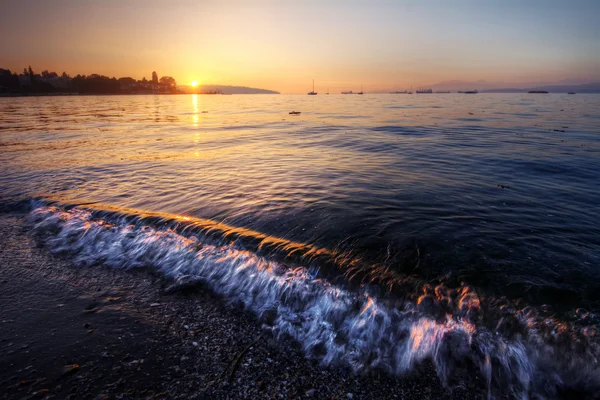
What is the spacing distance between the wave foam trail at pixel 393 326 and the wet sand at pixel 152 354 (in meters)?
0.24

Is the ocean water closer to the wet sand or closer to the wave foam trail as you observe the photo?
the wave foam trail

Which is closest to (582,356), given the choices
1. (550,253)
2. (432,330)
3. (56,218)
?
(432,330)

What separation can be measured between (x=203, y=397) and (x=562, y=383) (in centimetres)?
461

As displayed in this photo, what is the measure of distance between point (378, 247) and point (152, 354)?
189 inches

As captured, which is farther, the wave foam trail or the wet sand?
the wave foam trail

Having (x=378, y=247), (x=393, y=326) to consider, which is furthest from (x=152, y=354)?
(x=378, y=247)

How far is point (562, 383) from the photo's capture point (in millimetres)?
3809

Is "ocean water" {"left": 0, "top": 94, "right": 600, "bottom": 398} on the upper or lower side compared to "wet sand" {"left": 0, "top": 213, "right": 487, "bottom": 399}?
upper

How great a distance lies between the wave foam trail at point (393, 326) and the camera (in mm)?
3953

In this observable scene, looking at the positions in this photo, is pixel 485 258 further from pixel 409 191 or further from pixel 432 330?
pixel 409 191

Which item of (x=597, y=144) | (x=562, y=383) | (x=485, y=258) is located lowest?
(x=562, y=383)

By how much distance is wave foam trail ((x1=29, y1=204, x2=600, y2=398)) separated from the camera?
3953mm

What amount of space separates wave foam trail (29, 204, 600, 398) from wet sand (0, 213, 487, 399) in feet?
0.78

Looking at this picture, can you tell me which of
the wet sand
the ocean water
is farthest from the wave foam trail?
the wet sand
